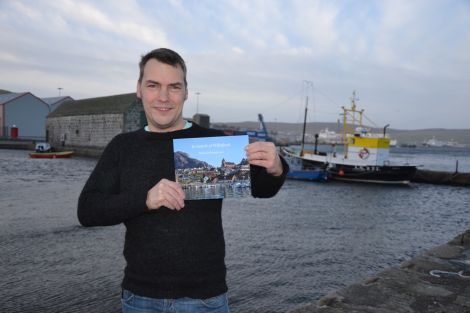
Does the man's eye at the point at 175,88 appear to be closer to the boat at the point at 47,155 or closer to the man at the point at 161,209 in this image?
the man at the point at 161,209

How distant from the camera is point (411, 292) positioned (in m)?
5.96

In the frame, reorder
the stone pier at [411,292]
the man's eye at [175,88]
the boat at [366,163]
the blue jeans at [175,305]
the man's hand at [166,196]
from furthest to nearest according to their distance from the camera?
1. the boat at [366,163]
2. the stone pier at [411,292]
3. the man's eye at [175,88]
4. the blue jeans at [175,305]
5. the man's hand at [166,196]

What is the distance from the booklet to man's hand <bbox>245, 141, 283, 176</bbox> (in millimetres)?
151

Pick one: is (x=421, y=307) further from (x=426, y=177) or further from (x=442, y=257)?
(x=426, y=177)

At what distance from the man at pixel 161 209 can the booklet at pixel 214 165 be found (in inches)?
2.6

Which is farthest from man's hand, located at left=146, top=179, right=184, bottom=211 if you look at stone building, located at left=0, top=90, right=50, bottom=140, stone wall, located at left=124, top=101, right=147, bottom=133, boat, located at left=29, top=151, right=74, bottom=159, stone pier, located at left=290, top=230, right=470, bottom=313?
stone building, located at left=0, top=90, right=50, bottom=140

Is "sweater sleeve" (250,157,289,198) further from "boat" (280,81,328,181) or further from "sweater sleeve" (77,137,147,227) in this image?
"boat" (280,81,328,181)

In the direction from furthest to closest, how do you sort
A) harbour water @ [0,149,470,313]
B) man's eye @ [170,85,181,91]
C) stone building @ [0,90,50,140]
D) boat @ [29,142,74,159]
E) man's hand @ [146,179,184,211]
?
stone building @ [0,90,50,140] → boat @ [29,142,74,159] → harbour water @ [0,149,470,313] → man's eye @ [170,85,181,91] → man's hand @ [146,179,184,211]

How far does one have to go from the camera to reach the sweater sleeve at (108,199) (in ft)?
7.00

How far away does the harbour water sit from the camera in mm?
7852

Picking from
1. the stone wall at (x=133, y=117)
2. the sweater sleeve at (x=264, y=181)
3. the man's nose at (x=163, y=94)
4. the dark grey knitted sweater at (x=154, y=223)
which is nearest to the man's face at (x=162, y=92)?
the man's nose at (x=163, y=94)

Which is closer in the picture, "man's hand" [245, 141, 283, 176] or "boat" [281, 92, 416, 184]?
"man's hand" [245, 141, 283, 176]

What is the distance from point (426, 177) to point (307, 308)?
37061 millimetres

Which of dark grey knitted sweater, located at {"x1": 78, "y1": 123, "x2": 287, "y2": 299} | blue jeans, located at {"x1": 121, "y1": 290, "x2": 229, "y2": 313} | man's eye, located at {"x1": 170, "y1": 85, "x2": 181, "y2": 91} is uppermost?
man's eye, located at {"x1": 170, "y1": 85, "x2": 181, "y2": 91}
